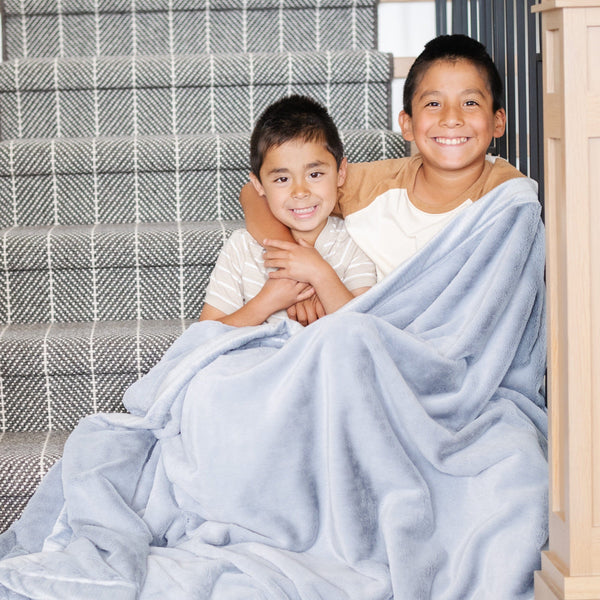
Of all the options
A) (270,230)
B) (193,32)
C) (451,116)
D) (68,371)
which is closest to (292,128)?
(270,230)

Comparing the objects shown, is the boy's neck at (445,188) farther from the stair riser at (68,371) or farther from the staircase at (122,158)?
the stair riser at (68,371)

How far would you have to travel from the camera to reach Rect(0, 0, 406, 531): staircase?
2012 mm

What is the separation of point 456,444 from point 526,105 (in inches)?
30.5

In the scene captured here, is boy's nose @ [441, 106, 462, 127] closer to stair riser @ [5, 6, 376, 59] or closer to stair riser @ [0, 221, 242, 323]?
stair riser @ [0, 221, 242, 323]

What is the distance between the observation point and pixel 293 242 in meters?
1.96

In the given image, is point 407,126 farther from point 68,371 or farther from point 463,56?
point 68,371

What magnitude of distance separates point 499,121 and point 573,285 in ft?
2.57

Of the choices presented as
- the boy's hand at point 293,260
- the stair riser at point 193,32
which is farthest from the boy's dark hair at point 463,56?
the stair riser at point 193,32

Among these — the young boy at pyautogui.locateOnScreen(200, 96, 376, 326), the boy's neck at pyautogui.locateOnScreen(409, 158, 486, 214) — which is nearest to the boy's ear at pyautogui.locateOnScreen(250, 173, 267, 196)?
the young boy at pyautogui.locateOnScreen(200, 96, 376, 326)

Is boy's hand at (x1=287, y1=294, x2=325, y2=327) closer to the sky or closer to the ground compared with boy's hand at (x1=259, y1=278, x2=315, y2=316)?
closer to the ground

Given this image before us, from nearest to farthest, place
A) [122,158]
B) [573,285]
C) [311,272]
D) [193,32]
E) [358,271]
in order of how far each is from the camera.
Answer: [573,285]
[311,272]
[358,271]
[122,158]
[193,32]

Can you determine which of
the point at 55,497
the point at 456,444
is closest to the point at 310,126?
the point at 456,444

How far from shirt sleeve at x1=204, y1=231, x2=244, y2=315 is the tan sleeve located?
24 centimetres

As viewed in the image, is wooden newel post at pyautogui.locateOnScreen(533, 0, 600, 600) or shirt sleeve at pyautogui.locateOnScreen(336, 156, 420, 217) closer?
wooden newel post at pyautogui.locateOnScreen(533, 0, 600, 600)
